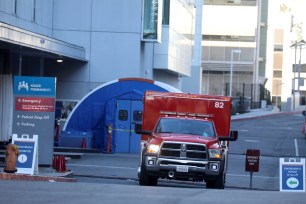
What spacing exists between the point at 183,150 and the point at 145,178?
1.46m

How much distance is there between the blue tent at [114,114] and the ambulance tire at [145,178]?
14.3 metres

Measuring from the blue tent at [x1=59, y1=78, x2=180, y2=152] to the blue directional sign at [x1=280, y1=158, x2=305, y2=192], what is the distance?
14694 millimetres

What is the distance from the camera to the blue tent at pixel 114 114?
36031 mm

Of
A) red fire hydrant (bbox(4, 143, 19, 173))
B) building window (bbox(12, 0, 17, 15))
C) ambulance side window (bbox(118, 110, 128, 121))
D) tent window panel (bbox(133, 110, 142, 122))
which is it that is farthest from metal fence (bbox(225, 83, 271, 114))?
red fire hydrant (bbox(4, 143, 19, 173))

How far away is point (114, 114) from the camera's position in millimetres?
36094

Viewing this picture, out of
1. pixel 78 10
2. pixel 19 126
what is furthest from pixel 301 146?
pixel 19 126

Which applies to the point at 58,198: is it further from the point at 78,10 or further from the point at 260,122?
the point at 260,122

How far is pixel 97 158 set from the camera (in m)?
33.2

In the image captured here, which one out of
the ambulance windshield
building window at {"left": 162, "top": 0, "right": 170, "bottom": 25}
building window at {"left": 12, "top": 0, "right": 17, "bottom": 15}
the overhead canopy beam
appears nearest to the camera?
the ambulance windshield

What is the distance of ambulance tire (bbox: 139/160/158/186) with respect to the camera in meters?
20.5

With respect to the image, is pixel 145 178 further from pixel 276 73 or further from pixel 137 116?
pixel 276 73

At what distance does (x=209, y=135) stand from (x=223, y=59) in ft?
246

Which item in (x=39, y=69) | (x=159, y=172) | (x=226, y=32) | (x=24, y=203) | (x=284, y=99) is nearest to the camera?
(x=24, y=203)

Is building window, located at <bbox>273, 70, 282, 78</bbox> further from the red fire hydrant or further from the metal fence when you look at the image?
the red fire hydrant
